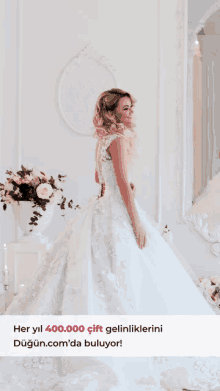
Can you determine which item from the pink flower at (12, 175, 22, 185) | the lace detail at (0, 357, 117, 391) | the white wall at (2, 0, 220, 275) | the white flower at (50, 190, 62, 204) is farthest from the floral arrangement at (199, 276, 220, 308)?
the pink flower at (12, 175, 22, 185)

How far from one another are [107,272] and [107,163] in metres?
0.63

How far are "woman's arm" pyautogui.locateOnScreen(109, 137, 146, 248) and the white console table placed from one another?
3.80 ft

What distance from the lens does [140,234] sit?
73.5 inches

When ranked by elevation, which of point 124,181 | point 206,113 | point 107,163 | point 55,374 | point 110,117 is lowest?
point 55,374

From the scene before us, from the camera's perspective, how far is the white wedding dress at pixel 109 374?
1.53 meters

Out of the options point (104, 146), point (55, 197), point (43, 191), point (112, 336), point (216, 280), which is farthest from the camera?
point (216, 280)

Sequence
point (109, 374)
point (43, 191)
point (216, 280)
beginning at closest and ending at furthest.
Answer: point (109, 374) → point (43, 191) → point (216, 280)

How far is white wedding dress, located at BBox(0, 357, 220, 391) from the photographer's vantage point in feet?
5.00

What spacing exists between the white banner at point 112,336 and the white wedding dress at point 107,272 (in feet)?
0.14

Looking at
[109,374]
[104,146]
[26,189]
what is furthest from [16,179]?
[109,374]

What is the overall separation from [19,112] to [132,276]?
2590mm

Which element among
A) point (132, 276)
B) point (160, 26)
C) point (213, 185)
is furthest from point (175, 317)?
point (160, 26)

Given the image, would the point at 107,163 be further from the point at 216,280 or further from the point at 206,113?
the point at 206,113

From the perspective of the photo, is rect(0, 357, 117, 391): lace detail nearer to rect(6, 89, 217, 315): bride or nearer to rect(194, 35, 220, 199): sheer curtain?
rect(6, 89, 217, 315): bride
